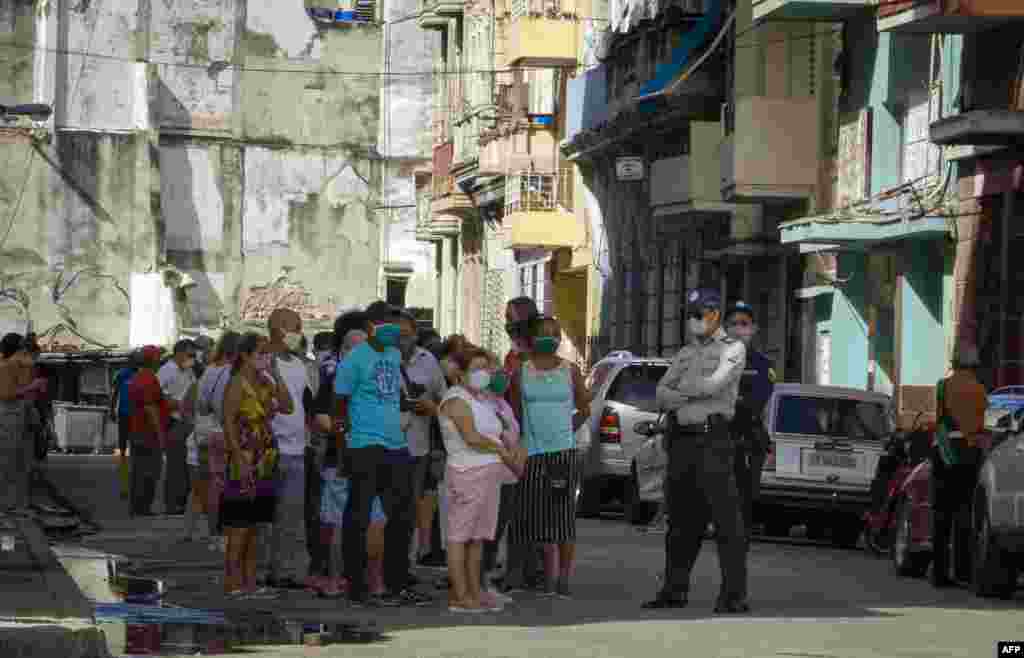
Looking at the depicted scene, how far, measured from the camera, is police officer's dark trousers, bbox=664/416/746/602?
16531 millimetres

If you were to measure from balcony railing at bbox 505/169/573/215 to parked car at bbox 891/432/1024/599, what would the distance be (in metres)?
34.6

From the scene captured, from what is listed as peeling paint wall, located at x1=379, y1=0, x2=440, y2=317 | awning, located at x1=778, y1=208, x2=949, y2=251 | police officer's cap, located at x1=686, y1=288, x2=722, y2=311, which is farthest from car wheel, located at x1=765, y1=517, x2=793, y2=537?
peeling paint wall, located at x1=379, y1=0, x2=440, y2=317

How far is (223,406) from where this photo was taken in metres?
17.5

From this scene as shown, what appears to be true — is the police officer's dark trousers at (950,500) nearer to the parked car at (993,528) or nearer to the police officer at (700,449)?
the parked car at (993,528)

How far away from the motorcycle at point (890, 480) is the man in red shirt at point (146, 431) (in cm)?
837

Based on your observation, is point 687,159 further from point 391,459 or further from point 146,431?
point 391,459

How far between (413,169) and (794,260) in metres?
36.7

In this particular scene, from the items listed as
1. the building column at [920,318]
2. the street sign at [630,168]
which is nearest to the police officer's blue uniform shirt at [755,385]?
the building column at [920,318]

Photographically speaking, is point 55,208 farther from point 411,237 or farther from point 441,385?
point 441,385

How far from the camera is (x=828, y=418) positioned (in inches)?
1042

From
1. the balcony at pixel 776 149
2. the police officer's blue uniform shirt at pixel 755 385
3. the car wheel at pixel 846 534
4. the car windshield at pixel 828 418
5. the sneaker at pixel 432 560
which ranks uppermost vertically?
the balcony at pixel 776 149

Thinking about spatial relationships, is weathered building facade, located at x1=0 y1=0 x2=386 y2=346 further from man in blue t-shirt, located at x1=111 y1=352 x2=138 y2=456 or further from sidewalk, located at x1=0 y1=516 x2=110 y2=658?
sidewalk, located at x1=0 y1=516 x2=110 y2=658

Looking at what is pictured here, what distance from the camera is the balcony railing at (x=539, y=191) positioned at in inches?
2175

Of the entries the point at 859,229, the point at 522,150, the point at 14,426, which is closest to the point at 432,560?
the point at 14,426
